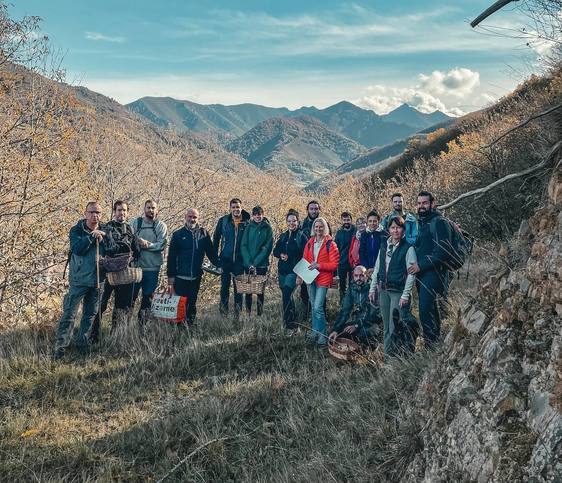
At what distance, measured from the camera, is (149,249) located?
638 centimetres

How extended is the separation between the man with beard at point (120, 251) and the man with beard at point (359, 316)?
3178 mm

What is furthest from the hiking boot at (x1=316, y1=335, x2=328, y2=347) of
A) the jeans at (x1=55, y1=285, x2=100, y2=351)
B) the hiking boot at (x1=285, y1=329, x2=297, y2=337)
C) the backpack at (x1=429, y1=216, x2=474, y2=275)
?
the jeans at (x1=55, y1=285, x2=100, y2=351)

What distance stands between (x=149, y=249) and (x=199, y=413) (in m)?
3.02

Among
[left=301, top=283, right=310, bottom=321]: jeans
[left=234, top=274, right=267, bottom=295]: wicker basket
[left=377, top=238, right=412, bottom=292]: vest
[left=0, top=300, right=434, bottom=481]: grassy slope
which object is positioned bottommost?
[left=0, top=300, right=434, bottom=481]: grassy slope

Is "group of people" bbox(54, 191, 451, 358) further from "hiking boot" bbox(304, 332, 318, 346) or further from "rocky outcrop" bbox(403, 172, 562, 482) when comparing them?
"rocky outcrop" bbox(403, 172, 562, 482)

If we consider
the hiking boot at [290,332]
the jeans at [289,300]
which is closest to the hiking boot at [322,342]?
the hiking boot at [290,332]

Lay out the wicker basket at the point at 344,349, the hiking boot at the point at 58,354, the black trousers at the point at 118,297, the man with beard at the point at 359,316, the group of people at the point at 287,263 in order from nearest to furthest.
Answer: the group of people at the point at 287,263
the wicker basket at the point at 344,349
the hiking boot at the point at 58,354
the man with beard at the point at 359,316
the black trousers at the point at 118,297

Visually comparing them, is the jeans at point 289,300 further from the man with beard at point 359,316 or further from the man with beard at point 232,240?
the man with beard at point 359,316

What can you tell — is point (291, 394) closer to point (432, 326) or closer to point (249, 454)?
point (249, 454)

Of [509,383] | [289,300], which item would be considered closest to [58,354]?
[289,300]

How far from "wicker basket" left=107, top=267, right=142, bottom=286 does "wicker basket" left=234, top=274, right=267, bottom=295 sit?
5.58ft

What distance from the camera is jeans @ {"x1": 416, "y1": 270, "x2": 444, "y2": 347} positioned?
15.8 ft

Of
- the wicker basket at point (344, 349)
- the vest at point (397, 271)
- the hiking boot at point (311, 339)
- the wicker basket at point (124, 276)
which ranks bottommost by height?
the hiking boot at point (311, 339)

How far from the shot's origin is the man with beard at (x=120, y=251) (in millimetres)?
5906
